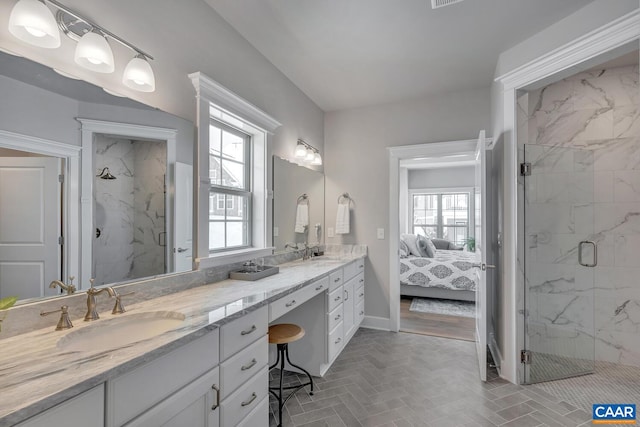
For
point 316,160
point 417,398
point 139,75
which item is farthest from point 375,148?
A: point 139,75

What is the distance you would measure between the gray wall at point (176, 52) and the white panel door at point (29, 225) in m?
0.44

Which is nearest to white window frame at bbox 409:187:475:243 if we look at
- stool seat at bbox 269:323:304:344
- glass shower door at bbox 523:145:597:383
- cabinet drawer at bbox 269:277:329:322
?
glass shower door at bbox 523:145:597:383

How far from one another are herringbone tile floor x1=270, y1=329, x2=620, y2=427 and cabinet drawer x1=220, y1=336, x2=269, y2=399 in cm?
Result: 69

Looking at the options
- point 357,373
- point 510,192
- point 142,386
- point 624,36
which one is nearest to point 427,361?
point 357,373

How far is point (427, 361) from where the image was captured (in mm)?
2854

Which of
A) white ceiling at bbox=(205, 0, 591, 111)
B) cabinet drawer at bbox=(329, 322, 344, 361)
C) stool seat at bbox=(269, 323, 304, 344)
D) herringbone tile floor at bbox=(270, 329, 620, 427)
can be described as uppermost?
white ceiling at bbox=(205, 0, 591, 111)

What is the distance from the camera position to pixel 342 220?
3.79 m

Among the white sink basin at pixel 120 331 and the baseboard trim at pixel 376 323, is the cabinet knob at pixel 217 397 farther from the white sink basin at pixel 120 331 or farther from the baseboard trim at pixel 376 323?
the baseboard trim at pixel 376 323

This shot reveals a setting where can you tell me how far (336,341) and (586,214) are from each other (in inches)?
99.7

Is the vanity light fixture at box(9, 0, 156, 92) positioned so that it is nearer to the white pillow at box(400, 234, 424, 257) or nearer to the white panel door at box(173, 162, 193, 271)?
the white panel door at box(173, 162, 193, 271)

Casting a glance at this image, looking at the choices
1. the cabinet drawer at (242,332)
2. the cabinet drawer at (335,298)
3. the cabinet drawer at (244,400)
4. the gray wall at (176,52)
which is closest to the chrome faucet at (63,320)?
the cabinet drawer at (242,332)

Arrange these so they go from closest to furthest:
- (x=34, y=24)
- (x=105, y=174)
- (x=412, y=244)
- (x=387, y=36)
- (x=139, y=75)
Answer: (x=34, y=24), (x=105, y=174), (x=139, y=75), (x=387, y=36), (x=412, y=244)

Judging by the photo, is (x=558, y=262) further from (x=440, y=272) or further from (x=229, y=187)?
(x=229, y=187)

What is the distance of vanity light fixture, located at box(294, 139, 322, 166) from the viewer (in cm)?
328
